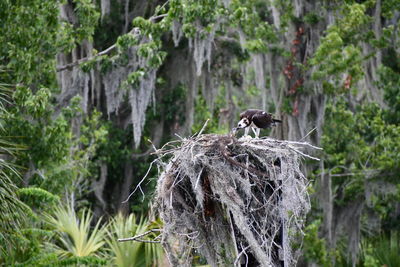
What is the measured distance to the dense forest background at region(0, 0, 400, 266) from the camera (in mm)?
16906

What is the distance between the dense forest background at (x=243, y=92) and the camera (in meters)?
16.9

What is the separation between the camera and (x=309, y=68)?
2000 cm

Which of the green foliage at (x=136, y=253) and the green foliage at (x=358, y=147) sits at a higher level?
the green foliage at (x=358, y=147)

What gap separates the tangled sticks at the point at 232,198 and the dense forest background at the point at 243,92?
6.47 metres

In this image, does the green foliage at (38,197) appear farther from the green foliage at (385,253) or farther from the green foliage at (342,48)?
the green foliage at (385,253)

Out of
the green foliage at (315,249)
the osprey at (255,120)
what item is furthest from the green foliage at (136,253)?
the green foliage at (315,249)

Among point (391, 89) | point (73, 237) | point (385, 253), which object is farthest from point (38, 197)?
point (391, 89)

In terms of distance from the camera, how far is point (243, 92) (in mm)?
23375

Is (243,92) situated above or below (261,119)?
above

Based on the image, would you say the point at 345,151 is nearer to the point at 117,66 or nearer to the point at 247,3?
the point at 247,3

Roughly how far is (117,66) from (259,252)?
9.24 m

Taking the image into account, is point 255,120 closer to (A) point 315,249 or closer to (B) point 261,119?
(B) point 261,119

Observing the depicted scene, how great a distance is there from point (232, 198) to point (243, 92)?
48.1ft

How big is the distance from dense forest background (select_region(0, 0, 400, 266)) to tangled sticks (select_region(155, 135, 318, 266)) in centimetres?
647
